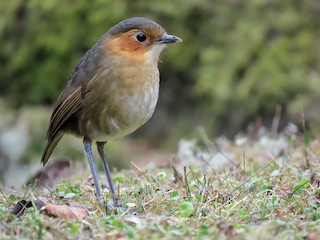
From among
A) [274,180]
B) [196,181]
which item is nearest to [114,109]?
[196,181]

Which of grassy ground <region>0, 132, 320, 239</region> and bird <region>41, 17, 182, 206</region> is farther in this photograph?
bird <region>41, 17, 182, 206</region>

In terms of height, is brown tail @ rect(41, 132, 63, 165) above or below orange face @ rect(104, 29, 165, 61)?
below

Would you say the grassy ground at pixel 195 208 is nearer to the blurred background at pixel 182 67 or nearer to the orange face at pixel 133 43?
the orange face at pixel 133 43

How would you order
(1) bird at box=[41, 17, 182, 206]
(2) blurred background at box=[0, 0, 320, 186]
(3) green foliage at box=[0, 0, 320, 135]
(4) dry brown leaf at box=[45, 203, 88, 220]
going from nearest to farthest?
(4) dry brown leaf at box=[45, 203, 88, 220]
(1) bird at box=[41, 17, 182, 206]
(2) blurred background at box=[0, 0, 320, 186]
(3) green foliage at box=[0, 0, 320, 135]

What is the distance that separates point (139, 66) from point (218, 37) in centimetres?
397

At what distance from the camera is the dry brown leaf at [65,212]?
3814mm

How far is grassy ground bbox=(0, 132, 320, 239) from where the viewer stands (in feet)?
11.3

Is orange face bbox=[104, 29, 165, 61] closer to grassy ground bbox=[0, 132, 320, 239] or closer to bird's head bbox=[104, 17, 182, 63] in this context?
bird's head bbox=[104, 17, 182, 63]

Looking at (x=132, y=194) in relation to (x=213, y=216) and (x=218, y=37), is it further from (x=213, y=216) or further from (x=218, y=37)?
(x=218, y=37)

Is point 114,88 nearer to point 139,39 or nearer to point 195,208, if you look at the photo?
point 139,39

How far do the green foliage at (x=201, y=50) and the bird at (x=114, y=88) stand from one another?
135 inches

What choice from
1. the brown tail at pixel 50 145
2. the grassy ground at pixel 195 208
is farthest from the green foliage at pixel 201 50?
the brown tail at pixel 50 145

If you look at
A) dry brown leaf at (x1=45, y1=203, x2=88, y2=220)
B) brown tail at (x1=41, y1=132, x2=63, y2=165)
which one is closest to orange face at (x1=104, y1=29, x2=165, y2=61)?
brown tail at (x1=41, y1=132, x2=63, y2=165)

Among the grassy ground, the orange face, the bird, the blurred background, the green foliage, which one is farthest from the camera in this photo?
the green foliage
